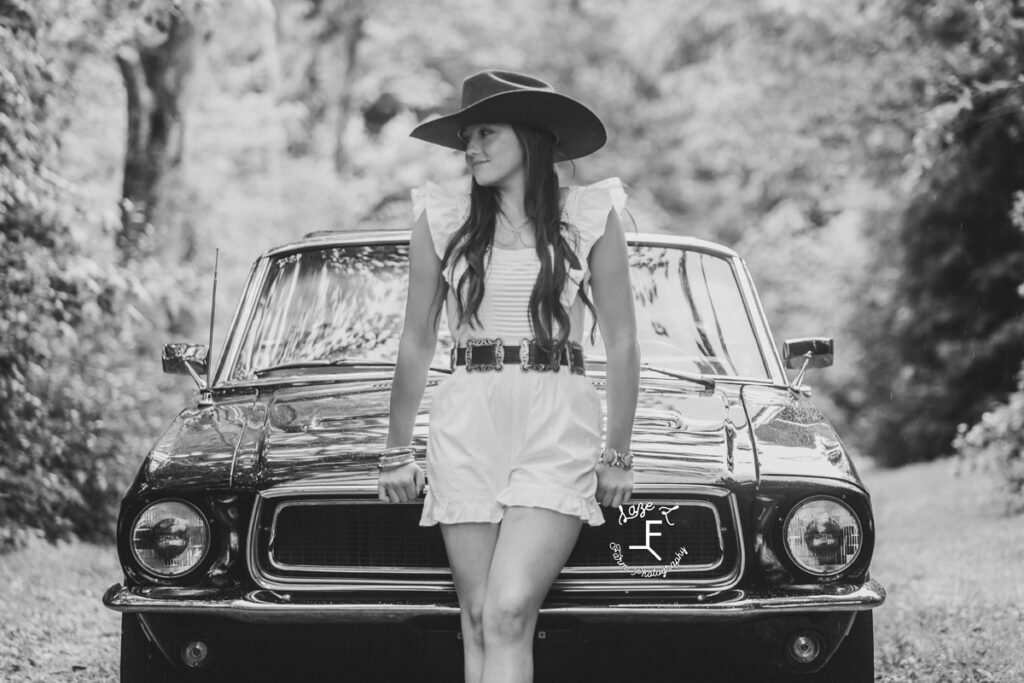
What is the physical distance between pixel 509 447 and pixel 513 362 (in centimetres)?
21

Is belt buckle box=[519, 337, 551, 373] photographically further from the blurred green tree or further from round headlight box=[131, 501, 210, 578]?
the blurred green tree

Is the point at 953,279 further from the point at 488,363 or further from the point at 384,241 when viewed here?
the point at 488,363

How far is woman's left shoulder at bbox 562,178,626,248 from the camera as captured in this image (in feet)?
11.3

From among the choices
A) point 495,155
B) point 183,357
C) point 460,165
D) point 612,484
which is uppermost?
point 460,165

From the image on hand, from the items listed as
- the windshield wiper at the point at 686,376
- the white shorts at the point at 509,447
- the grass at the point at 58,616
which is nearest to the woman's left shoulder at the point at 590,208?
the white shorts at the point at 509,447

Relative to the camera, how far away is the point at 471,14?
2614cm

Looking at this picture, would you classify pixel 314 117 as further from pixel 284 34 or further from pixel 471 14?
pixel 471 14

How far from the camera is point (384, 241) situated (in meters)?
5.45

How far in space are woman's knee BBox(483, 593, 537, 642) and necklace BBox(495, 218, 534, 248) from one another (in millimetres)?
857

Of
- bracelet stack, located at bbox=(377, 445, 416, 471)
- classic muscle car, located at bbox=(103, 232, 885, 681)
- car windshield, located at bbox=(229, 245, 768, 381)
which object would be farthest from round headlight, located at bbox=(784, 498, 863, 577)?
car windshield, located at bbox=(229, 245, 768, 381)

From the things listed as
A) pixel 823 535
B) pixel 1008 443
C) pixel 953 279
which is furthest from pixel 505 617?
pixel 953 279

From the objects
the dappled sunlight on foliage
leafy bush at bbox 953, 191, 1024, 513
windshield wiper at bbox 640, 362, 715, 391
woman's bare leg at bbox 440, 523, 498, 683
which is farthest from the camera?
leafy bush at bbox 953, 191, 1024, 513

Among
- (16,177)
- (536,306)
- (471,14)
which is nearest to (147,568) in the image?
(536,306)

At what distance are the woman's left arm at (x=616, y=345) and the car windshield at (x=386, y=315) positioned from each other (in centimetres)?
152
